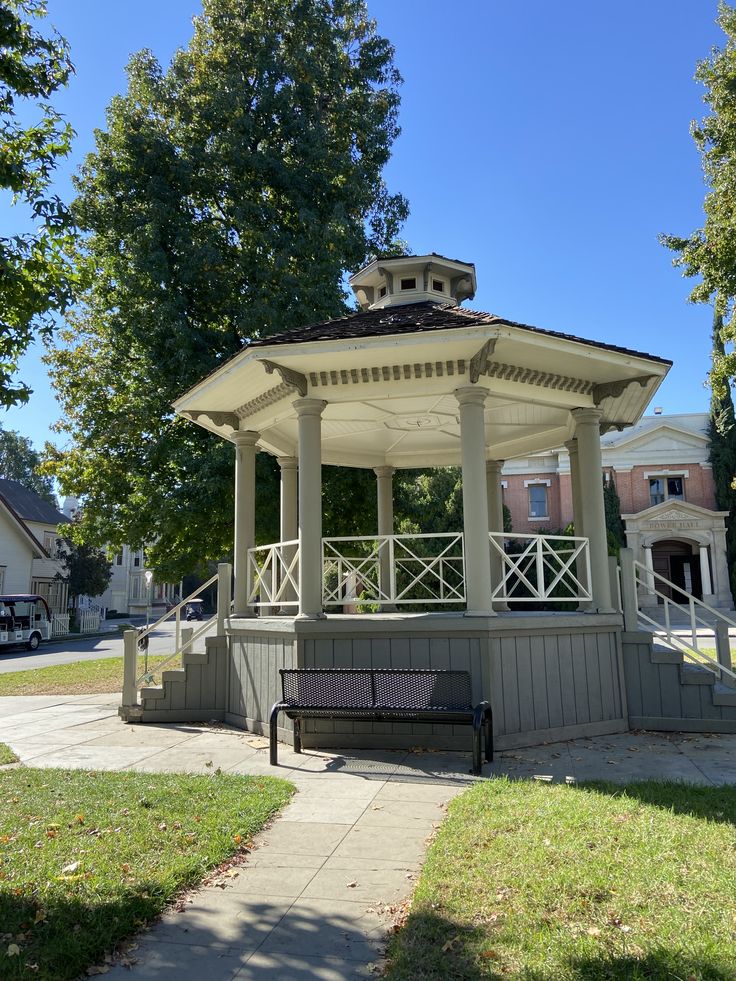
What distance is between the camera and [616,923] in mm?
3648

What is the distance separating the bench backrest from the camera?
745cm

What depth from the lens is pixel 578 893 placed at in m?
3.99

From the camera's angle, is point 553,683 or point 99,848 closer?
point 99,848

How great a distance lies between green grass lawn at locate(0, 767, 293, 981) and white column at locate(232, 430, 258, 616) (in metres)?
3.62

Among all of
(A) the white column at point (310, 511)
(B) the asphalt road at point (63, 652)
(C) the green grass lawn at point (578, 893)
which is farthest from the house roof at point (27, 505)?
(C) the green grass lawn at point (578, 893)

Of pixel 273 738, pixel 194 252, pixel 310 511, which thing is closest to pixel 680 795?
pixel 273 738

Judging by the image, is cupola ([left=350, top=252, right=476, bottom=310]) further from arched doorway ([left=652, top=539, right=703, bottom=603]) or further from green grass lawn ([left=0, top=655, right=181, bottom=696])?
arched doorway ([left=652, top=539, right=703, bottom=603])

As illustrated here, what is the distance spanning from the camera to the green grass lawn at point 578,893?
327 cm

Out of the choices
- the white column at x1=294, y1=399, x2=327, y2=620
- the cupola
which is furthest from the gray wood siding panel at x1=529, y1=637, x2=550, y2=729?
the cupola

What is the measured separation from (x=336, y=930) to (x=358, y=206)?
17.7m

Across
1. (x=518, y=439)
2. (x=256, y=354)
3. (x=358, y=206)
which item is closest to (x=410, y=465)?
(x=518, y=439)

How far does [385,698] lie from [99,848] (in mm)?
3360

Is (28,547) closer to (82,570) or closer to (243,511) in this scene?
(82,570)

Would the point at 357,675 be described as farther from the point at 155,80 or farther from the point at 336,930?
the point at 155,80
